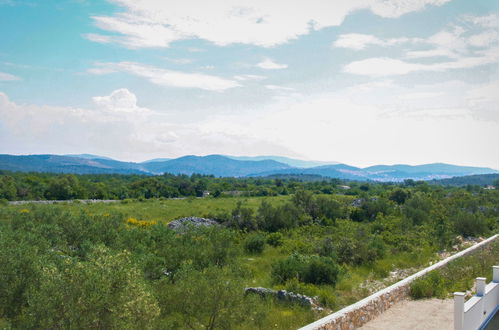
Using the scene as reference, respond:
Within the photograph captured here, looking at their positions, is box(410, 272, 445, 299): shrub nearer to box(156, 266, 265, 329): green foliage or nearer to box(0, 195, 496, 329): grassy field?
box(0, 195, 496, 329): grassy field

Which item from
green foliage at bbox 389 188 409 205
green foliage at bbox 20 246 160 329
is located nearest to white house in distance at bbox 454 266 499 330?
green foliage at bbox 20 246 160 329

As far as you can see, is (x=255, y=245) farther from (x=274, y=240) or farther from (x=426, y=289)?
(x=426, y=289)

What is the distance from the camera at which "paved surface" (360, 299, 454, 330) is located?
8.56 metres

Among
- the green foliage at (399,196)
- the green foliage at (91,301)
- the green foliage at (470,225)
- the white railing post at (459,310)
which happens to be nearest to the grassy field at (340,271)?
the green foliage at (91,301)

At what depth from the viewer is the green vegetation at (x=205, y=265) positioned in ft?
19.2

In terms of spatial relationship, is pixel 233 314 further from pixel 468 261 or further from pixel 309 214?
pixel 309 214

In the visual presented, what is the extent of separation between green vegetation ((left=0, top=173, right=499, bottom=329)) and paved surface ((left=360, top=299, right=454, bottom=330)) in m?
0.70

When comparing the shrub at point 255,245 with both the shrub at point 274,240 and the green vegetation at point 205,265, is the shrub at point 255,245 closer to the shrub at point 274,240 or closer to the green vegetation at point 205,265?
the green vegetation at point 205,265


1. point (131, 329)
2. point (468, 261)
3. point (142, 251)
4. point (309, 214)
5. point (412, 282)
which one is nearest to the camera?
point (131, 329)

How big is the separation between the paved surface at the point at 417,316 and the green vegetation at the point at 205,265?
0.70 meters

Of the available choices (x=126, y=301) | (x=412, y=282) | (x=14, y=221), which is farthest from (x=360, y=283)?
(x=14, y=221)

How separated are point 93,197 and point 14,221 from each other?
42.3 m

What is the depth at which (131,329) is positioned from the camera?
5.71 m

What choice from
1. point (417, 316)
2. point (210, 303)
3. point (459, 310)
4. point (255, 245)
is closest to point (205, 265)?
point (210, 303)
